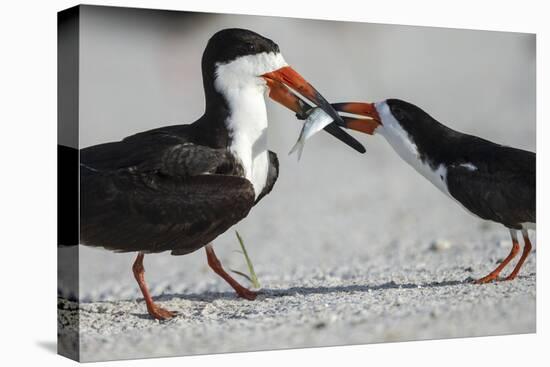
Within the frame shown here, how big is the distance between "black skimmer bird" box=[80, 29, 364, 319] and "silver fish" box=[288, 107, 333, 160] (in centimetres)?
11

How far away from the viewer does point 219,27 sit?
7223mm

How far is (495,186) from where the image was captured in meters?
7.55

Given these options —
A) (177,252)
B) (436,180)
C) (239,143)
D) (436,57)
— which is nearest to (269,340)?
(177,252)

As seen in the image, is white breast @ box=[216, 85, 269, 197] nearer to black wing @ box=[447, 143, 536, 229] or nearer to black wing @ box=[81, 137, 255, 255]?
black wing @ box=[81, 137, 255, 255]

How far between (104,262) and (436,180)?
3.63m

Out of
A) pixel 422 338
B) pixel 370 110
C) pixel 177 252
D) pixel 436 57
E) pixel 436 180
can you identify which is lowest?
pixel 422 338

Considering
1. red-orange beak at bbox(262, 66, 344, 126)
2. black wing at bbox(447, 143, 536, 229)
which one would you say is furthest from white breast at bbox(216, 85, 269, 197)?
black wing at bbox(447, 143, 536, 229)

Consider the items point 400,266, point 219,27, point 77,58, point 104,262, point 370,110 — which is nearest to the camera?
point 77,58

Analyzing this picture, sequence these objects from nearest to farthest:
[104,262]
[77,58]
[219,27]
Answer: [77,58]
[219,27]
[104,262]

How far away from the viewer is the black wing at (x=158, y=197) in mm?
6508

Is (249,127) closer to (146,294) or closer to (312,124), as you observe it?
(312,124)

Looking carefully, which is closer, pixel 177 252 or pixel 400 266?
pixel 177 252

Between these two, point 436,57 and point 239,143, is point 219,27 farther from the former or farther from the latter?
point 436,57

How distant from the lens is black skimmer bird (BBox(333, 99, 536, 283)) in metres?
7.53
